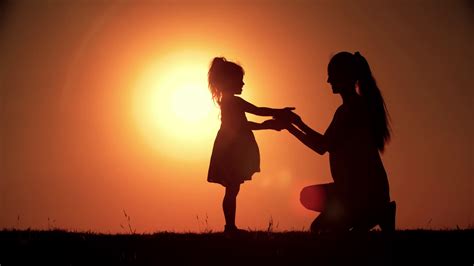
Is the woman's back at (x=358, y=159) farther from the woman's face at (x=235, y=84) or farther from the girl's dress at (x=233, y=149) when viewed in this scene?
the woman's face at (x=235, y=84)

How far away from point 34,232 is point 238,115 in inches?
168

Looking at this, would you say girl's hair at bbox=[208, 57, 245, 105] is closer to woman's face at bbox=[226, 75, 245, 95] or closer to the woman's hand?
woman's face at bbox=[226, 75, 245, 95]

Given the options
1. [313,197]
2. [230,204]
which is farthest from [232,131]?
[313,197]

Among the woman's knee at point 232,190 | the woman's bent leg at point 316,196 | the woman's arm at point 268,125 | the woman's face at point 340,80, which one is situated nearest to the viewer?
→ the woman's face at point 340,80

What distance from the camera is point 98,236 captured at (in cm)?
1064

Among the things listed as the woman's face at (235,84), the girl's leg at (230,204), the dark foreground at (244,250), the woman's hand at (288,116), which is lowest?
the dark foreground at (244,250)

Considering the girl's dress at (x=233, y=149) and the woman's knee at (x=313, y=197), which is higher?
the girl's dress at (x=233, y=149)

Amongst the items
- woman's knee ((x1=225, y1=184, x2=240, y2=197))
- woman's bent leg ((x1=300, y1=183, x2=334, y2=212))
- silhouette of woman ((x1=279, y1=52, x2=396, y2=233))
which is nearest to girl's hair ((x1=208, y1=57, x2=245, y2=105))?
woman's knee ((x1=225, y1=184, x2=240, y2=197))

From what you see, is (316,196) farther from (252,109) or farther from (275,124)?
(252,109)

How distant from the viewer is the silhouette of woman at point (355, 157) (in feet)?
30.9

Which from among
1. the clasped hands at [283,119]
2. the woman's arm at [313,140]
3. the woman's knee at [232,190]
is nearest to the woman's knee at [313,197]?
the woman's arm at [313,140]

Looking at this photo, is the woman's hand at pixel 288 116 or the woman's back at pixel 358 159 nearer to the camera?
the woman's back at pixel 358 159

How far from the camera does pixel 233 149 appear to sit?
39.5 feet

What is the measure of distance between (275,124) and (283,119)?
0.84 feet
